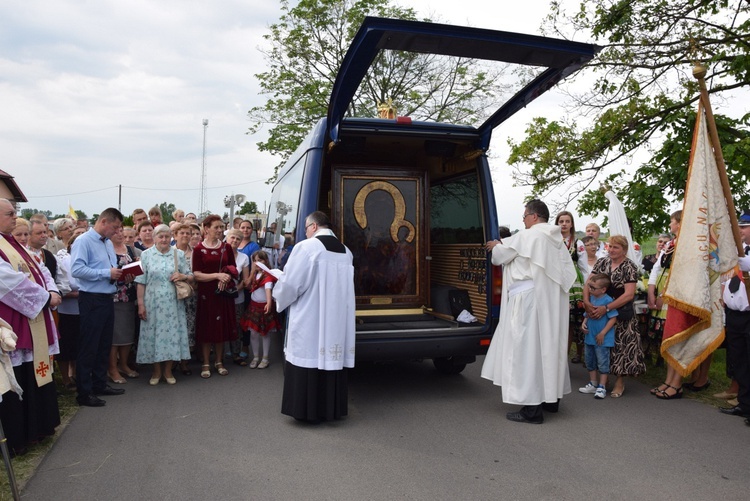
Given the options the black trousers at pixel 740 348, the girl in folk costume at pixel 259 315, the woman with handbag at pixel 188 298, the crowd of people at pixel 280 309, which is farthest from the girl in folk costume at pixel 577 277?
the woman with handbag at pixel 188 298

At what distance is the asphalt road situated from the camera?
12.3 ft

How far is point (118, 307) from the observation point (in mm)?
6461

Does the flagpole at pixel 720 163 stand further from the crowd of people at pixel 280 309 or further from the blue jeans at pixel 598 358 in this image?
the blue jeans at pixel 598 358

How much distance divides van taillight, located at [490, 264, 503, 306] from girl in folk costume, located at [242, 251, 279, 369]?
2.76 meters

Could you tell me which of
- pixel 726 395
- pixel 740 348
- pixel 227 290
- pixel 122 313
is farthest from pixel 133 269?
pixel 726 395

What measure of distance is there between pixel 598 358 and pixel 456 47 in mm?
3459

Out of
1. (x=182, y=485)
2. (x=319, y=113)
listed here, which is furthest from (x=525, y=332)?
(x=319, y=113)

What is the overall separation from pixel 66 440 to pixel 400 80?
52.3 feet

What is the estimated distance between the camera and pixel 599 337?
6.03 metres

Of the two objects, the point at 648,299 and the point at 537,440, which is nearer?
the point at 537,440

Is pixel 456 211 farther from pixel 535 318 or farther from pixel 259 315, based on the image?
pixel 259 315

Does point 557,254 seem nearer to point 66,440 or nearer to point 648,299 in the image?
point 648,299

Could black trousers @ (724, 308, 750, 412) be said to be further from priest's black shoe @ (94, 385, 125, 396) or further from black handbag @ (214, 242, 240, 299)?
priest's black shoe @ (94, 385, 125, 396)

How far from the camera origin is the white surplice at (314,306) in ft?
16.6
